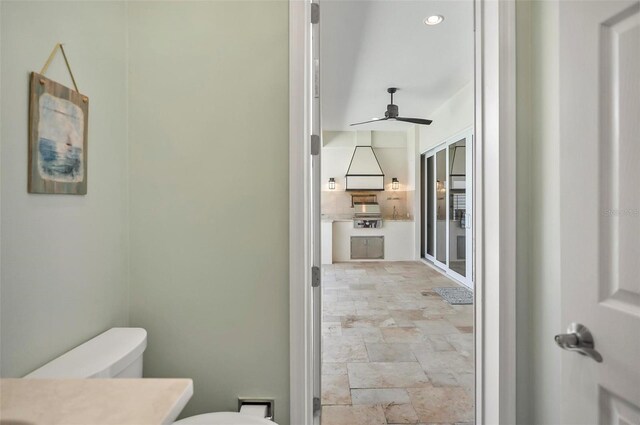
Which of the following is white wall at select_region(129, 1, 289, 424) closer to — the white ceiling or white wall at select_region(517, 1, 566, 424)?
white wall at select_region(517, 1, 566, 424)

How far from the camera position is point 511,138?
1345 millimetres

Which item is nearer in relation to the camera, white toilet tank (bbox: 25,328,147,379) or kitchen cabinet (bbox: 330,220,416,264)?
white toilet tank (bbox: 25,328,147,379)

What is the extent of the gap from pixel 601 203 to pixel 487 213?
0.65 meters

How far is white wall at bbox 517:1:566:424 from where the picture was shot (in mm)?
1230

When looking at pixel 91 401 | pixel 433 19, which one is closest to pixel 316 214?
pixel 91 401

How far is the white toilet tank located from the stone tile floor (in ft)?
3.90

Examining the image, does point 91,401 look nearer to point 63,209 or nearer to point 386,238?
point 63,209

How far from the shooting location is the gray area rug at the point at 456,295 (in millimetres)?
4156

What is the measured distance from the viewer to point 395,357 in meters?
2.67

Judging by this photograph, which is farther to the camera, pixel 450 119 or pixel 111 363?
pixel 450 119

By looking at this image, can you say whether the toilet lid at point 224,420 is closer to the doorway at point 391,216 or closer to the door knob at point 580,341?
the doorway at point 391,216

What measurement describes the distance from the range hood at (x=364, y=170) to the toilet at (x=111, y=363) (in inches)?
264

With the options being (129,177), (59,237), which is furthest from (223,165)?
(59,237)

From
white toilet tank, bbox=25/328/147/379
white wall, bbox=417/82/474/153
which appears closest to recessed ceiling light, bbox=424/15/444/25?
white wall, bbox=417/82/474/153
